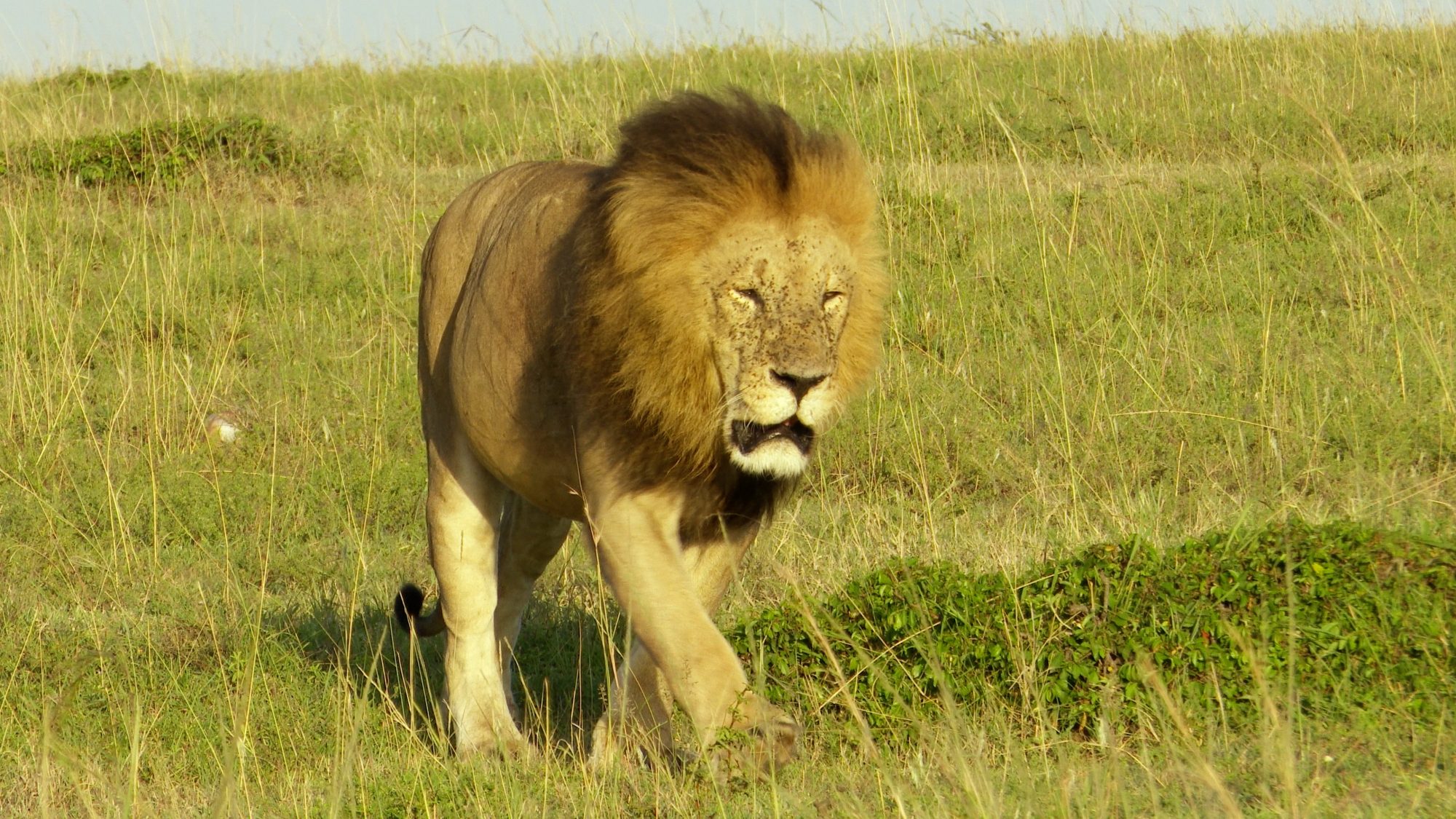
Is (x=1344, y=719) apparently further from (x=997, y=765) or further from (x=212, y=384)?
(x=212, y=384)

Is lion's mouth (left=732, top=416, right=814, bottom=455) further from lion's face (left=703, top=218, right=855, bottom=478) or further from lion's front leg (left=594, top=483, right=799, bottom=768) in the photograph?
lion's front leg (left=594, top=483, right=799, bottom=768)

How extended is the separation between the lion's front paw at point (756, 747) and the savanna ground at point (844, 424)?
10 cm

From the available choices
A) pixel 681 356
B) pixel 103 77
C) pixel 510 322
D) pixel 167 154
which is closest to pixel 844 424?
pixel 510 322

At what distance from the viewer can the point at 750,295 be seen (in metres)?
3.14

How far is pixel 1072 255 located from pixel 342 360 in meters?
3.39

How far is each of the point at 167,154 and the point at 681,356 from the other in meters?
7.57

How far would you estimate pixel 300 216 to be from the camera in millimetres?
9469

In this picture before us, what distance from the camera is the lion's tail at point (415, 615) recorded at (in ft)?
14.6

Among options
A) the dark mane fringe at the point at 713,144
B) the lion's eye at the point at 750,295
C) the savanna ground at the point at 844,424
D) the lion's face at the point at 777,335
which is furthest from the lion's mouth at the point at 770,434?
the savanna ground at the point at 844,424

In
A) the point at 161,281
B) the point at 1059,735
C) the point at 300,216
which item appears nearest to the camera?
the point at 1059,735

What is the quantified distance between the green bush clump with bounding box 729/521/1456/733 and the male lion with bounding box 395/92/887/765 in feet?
1.67

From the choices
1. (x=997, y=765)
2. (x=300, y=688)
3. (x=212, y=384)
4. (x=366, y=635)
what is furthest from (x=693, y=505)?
(x=212, y=384)

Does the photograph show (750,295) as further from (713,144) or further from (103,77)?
(103,77)

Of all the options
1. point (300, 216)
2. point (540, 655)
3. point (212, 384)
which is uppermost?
point (300, 216)
